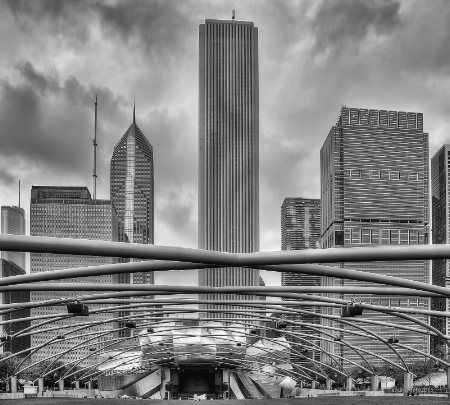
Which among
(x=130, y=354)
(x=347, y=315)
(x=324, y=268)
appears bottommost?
(x=130, y=354)

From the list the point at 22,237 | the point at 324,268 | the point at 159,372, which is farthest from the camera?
the point at 159,372

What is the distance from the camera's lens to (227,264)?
39.9ft

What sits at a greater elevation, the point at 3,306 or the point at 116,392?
the point at 3,306

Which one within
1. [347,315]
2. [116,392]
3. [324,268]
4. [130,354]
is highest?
[324,268]

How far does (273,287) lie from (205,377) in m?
67.1

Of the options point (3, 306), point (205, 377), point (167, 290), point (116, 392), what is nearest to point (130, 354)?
point (116, 392)

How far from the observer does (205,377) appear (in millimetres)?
85625

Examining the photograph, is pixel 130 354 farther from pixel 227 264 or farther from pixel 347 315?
pixel 227 264

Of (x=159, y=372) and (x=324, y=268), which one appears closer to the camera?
(x=324, y=268)

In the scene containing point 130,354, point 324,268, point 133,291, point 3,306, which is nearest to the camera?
point 324,268

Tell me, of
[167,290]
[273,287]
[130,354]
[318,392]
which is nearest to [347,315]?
[273,287]

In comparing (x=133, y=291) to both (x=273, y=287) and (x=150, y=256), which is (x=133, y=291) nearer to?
(x=273, y=287)

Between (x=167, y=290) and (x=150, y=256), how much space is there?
1140 centimetres

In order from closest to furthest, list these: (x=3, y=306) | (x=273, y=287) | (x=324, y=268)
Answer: (x=324, y=268)
(x=273, y=287)
(x=3, y=306)
